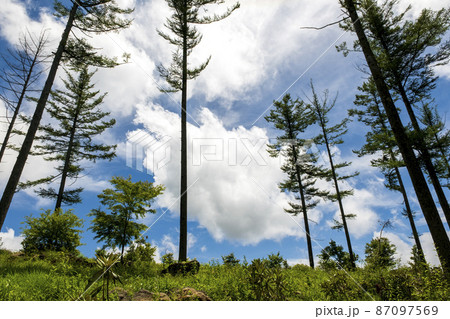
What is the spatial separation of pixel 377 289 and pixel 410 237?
44.3 feet

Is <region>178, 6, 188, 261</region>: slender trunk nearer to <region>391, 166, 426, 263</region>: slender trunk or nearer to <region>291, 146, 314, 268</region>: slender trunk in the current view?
<region>291, 146, 314, 268</region>: slender trunk

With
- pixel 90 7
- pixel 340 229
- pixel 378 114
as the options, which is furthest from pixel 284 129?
pixel 90 7

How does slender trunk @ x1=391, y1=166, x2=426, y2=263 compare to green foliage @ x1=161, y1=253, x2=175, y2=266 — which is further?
slender trunk @ x1=391, y1=166, x2=426, y2=263

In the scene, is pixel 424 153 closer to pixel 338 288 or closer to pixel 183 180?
pixel 338 288

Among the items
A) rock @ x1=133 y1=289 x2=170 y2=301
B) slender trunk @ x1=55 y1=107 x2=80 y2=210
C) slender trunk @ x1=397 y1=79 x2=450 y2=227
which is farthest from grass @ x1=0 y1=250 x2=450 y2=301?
slender trunk @ x1=55 y1=107 x2=80 y2=210

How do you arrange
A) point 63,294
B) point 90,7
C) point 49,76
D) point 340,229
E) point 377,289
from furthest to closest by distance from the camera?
point 340,229 → point 90,7 → point 49,76 → point 377,289 → point 63,294

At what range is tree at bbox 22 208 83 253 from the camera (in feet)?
30.4

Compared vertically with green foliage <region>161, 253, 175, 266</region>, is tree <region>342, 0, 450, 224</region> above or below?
above

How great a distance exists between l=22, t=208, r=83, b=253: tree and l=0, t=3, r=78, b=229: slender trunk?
2905mm

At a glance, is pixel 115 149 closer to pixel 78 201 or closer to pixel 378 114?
pixel 78 201

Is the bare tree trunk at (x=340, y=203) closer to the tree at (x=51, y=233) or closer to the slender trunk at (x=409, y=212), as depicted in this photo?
the slender trunk at (x=409, y=212)

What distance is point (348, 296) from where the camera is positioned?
3.84 m

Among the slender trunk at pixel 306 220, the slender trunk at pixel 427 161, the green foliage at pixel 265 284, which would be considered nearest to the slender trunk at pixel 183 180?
the green foliage at pixel 265 284
